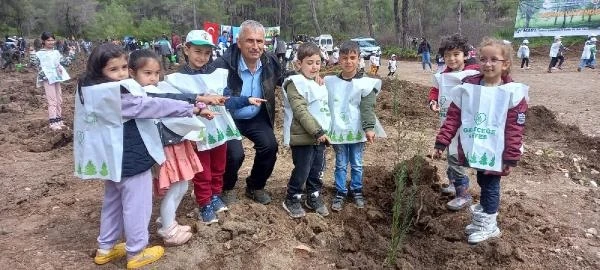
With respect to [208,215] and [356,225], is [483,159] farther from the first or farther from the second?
[208,215]

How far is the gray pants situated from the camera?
2.73m

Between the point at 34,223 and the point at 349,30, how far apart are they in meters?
52.3

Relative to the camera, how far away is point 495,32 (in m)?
28.0

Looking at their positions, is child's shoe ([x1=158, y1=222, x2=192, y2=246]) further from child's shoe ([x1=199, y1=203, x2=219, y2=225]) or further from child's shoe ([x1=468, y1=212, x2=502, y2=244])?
child's shoe ([x1=468, y1=212, x2=502, y2=244])

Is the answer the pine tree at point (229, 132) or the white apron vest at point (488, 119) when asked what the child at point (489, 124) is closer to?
the white apron vest at point (488, 119)

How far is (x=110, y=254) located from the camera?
2928 mm

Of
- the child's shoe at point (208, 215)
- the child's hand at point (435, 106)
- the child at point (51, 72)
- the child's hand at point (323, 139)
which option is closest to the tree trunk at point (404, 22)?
the child at point (51, 72)

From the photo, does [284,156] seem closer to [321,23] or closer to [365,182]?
[365,182]

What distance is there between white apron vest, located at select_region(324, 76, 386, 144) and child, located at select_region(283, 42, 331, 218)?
3.9 inches

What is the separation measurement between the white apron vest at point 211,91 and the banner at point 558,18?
73.4 feet

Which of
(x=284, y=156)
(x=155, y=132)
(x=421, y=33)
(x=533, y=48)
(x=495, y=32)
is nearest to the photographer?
(x=155, y=132)

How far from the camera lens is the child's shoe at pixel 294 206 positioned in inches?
144

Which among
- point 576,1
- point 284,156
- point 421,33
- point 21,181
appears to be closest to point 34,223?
point 21,181

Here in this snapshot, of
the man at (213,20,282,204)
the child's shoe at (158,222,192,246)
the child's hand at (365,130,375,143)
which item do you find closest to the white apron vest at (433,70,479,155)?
the child's hand at (365,130,375,143)
